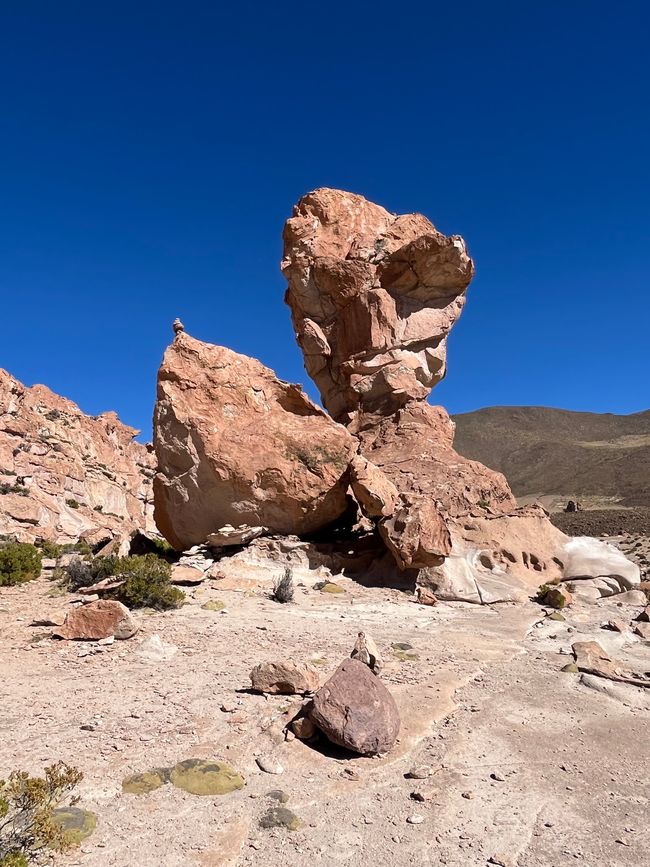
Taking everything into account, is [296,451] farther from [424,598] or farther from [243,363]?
[424,598]

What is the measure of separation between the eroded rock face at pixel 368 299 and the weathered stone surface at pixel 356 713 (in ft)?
52.5

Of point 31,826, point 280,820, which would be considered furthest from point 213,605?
point 31,826

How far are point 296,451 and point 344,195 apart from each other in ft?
48.6

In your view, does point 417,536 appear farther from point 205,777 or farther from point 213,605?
point 205,777

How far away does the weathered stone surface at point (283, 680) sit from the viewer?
606 centimetres

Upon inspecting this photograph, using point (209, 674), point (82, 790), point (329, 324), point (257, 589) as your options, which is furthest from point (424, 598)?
point (329, 324)

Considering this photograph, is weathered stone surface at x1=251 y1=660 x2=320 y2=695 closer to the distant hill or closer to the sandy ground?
the sandy ground

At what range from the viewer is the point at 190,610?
9750 mm

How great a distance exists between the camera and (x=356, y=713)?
5.00 metres

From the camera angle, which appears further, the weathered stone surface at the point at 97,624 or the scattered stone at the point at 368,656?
the weathered stone surface at the point at 97,624

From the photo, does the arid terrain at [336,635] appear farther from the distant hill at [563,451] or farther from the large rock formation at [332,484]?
the distant hill at [563,451]

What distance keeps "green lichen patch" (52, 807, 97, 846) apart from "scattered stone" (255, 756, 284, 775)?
4.49ft

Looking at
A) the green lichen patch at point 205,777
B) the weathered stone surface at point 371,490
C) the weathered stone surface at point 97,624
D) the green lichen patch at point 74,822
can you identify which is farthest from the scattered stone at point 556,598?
the green lichen patch at point 74,822

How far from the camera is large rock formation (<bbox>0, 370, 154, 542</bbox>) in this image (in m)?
26.7
